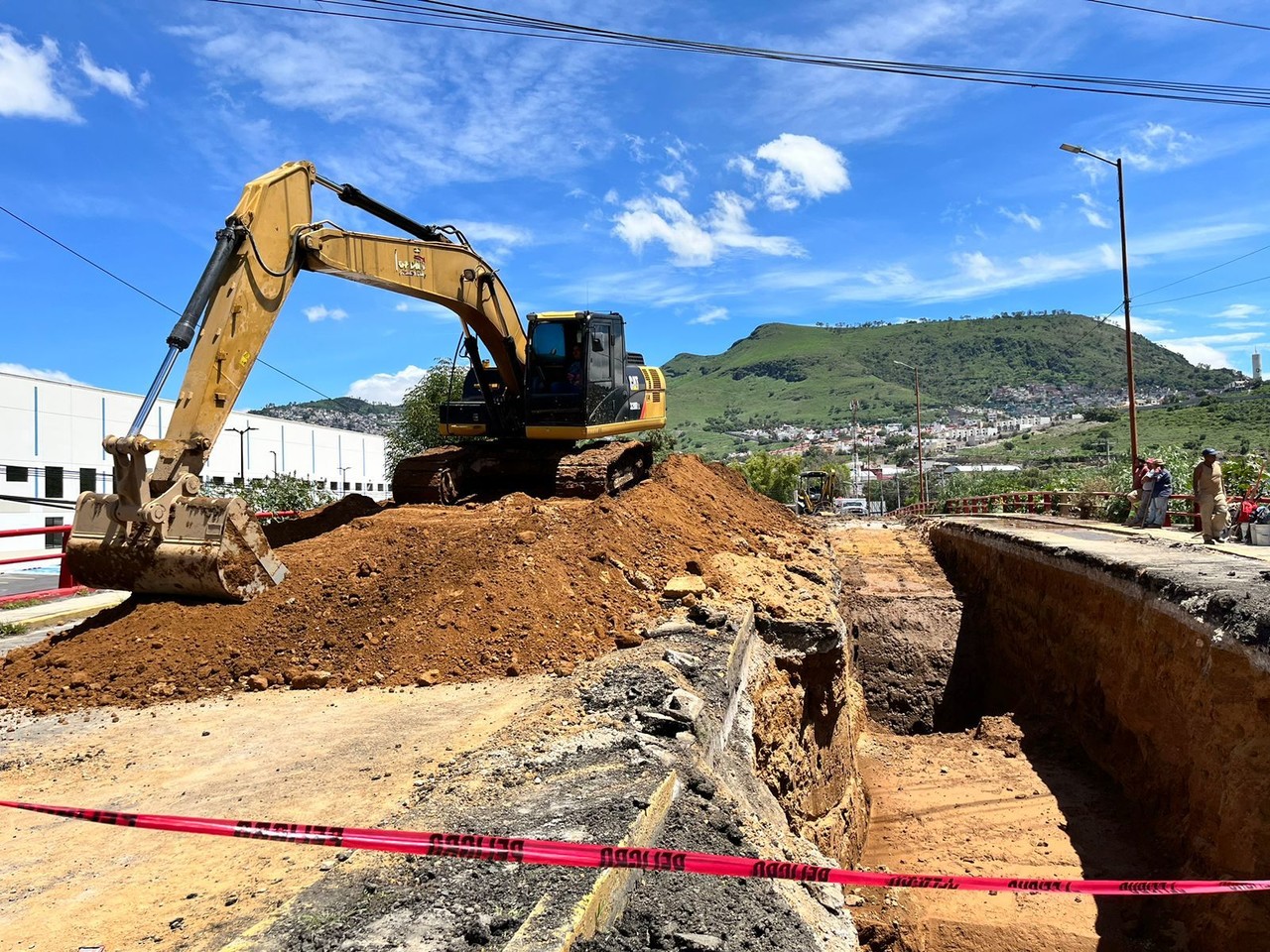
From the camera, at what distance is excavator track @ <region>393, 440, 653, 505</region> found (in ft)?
35.5

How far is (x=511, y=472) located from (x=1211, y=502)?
36.2 ft

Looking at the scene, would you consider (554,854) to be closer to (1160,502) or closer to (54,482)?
(1160,502)

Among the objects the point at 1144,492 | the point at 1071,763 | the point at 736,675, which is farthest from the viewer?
the point at 1144,492

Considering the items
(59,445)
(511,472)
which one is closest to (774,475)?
(59,445)

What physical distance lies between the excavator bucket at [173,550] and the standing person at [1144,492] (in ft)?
56.6

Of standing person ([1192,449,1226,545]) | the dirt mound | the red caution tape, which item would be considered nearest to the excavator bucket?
the dirt mound

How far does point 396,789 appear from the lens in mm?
4270

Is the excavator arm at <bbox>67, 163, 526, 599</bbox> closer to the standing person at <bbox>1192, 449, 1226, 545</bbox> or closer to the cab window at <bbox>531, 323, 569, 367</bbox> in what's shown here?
the cab window at <bbox>531, 323, 569, 367</bbox>

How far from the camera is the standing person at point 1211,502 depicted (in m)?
12.8

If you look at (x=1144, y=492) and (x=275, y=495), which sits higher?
(x=275, y=495)

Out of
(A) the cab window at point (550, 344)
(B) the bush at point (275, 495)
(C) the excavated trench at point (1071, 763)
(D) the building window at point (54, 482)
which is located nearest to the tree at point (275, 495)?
(B) the bush at point (275, 495)

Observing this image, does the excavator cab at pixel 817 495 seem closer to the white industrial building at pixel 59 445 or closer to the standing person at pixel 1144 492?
the standing person at pixel 1144 492

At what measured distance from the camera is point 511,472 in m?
A: 11.9

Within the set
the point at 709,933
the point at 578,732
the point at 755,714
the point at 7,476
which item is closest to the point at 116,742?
the point at 578,732
